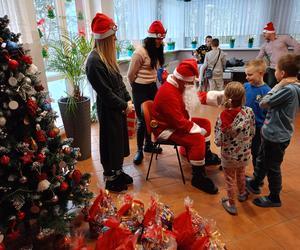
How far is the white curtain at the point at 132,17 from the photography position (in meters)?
4.78

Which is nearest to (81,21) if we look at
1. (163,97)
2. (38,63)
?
(38,63)

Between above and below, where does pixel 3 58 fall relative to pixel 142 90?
above

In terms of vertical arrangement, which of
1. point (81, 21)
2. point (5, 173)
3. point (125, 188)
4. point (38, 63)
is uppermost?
point (81, 21)

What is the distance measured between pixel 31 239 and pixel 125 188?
854mm

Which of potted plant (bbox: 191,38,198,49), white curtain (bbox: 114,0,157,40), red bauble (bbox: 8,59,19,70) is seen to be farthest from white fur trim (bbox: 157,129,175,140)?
potted plant (bbox: 191,38,198,49)

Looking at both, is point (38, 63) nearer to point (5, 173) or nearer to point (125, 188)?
point (125, 188)

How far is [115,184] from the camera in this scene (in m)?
2.26

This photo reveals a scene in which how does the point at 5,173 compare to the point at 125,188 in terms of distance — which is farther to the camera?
the point at 125,188

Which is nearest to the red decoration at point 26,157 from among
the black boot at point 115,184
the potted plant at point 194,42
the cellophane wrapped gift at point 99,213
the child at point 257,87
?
the cellophane wrapped gift at point 99,213

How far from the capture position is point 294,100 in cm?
172

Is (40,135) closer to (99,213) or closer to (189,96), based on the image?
(99,213)

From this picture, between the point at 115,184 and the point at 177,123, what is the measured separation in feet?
2.52

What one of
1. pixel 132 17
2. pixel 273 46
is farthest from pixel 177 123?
pixel 132 17

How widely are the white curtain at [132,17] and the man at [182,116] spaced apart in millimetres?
3061
